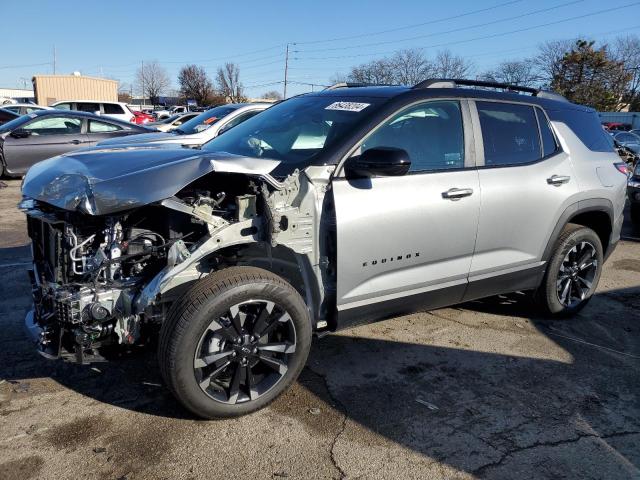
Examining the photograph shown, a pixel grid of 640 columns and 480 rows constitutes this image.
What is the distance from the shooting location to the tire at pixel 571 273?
4261 mm

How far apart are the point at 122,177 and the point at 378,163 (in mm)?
1392

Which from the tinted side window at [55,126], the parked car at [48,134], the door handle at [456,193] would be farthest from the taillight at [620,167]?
the tinted side window at [55,126]

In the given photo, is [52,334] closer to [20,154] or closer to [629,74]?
[20,154]

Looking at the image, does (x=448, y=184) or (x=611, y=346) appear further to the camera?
(x=611, y=346)

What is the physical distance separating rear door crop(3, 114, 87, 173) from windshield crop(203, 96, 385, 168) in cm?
800

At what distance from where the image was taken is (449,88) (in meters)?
3.72

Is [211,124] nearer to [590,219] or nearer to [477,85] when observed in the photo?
[477,85]

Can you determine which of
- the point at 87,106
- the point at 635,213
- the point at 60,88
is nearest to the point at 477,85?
the point at 635,213

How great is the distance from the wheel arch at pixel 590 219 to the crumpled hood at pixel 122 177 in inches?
98.2

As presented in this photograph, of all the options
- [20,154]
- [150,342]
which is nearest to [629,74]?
[20,154]

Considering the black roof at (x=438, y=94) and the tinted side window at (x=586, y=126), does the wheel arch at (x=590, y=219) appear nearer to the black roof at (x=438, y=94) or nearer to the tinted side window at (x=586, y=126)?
the tinted side window at (x=586, y=126)

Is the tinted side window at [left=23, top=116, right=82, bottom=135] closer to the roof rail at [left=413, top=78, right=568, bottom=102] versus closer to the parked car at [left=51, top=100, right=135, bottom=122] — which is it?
the parked car at [left=51, top=100, right=135, bottom=122]

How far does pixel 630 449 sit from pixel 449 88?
99.7 inches

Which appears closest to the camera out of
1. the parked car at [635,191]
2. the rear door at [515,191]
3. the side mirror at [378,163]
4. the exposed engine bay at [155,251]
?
the exposed engine bay at [155,251]
